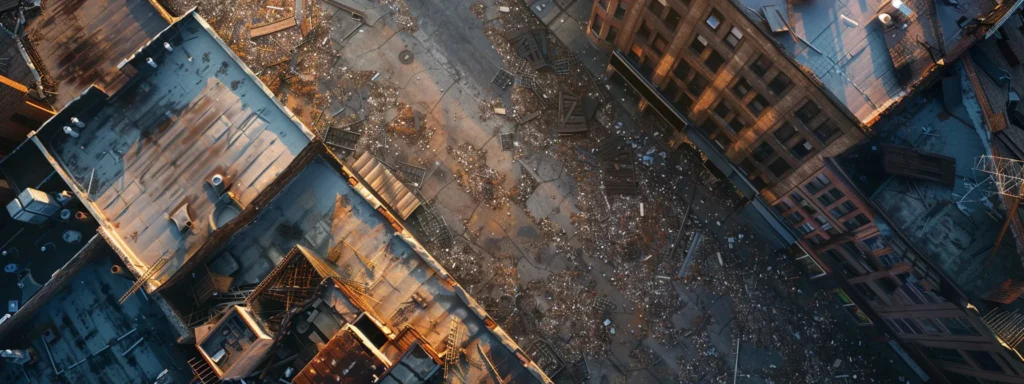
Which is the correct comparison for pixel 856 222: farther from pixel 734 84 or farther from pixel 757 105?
pixel 734 84

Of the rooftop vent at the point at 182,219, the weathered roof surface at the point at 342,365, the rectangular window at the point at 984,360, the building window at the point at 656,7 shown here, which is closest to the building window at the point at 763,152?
the building window at the point at 656,7

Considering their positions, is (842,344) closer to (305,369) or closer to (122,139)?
(305,369)

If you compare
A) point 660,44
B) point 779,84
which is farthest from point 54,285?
point 779,84

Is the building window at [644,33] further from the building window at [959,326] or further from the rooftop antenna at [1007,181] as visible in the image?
the building window at [959,326]

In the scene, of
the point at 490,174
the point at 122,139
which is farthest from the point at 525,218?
the point at 122,139

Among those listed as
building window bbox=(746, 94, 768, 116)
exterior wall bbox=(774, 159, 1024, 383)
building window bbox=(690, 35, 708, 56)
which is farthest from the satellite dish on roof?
building window bbox=(690, 35, 708, 56)

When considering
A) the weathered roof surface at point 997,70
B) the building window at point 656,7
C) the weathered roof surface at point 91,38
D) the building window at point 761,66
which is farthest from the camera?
the weathered roof surface at point 91,38

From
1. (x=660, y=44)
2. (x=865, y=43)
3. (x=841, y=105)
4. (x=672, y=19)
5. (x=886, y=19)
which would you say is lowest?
(x=841, y=105)
